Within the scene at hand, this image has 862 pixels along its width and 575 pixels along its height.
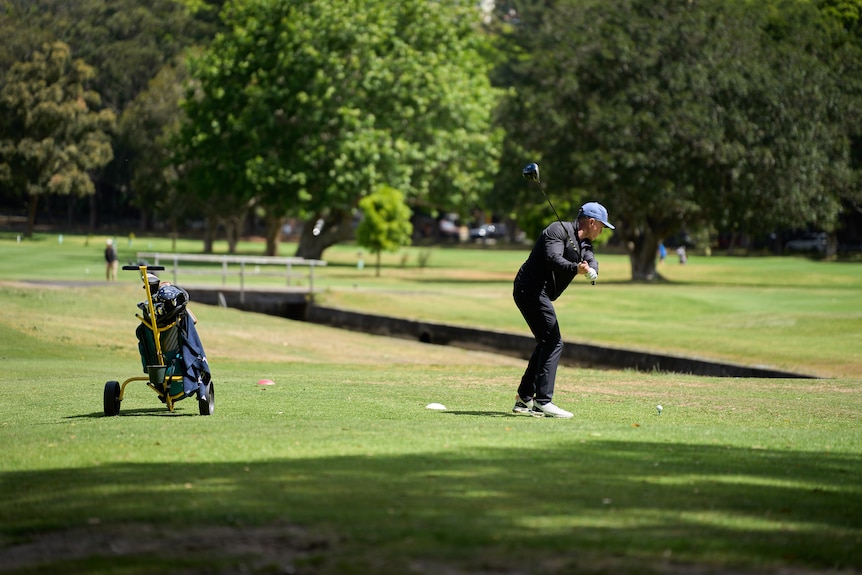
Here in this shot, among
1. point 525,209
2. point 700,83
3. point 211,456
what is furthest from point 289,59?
point 211,456

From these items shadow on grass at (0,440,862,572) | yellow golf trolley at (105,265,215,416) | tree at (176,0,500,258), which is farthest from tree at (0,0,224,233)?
shadow on grass at (0,440,862,572)

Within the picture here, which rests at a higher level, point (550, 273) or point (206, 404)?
point (550, 273)

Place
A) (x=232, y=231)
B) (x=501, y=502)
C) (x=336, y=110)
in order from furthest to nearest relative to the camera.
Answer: (x=232, y=231), (x=336, y=110), (x=501, y=502)

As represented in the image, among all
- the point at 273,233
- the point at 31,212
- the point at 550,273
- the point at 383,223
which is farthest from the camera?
the point at 31,212

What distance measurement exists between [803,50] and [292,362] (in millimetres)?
43587

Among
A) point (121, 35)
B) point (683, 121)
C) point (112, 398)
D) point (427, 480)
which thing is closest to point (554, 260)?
point (427, 480)

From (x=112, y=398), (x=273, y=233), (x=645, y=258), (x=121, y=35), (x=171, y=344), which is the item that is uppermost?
(x=121, y=35)

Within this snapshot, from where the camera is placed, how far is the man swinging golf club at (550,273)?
12.0m

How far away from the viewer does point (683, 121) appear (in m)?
54.8

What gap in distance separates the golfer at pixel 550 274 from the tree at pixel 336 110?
49.3m

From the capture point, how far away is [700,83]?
2168 inches

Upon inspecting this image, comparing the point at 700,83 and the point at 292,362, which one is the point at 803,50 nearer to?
the point at 700,83

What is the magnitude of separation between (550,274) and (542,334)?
579 mm

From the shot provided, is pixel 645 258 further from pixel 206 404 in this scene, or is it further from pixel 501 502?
pixel 501 502
